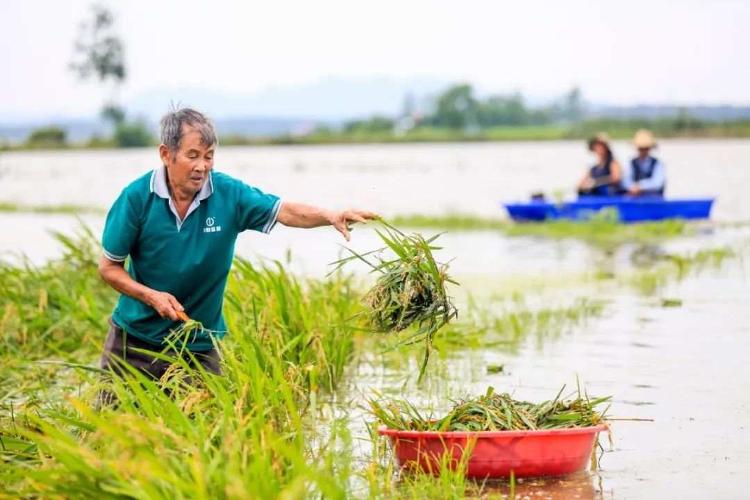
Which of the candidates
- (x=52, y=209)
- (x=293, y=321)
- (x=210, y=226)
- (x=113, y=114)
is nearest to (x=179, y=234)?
(x=210, y=226)

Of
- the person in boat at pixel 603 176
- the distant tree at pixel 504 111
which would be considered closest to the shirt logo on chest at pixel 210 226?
the person in boat at pixel 603 176

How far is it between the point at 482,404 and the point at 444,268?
2.01 feet

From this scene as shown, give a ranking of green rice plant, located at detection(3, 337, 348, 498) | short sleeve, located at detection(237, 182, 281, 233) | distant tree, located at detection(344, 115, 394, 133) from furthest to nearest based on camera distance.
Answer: distant tree, located at detection(344, 115, 394, 133) → short sleeve, located at detection(237, 182, 281, 233) → green rice plant, located at detection(3, 337, 348, 498)

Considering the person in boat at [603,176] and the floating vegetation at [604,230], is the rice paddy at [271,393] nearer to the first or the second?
the floating vegetation at [604,230]

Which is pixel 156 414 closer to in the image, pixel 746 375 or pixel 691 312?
pixel 746 375

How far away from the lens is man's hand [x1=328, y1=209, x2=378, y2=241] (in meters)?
5.61

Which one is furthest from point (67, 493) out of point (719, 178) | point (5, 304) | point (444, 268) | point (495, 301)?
point (719, 178)

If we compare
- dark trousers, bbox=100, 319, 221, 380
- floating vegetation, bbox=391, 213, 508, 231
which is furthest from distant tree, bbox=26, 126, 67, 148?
dark trousers, bbox=100, 319, 221, 380

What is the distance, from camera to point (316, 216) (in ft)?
19.2

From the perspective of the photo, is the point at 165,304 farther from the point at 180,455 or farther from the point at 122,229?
the point at 180,455

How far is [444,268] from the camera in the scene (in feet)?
19.4

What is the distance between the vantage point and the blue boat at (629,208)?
18.9 m

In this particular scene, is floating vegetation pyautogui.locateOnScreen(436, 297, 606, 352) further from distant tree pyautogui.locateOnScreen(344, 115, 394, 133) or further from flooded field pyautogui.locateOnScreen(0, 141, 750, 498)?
distant tree pyautogui.locateOnScreen(344, 115, 394, 133)

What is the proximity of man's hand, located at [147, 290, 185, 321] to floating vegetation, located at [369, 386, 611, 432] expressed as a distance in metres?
0.97
